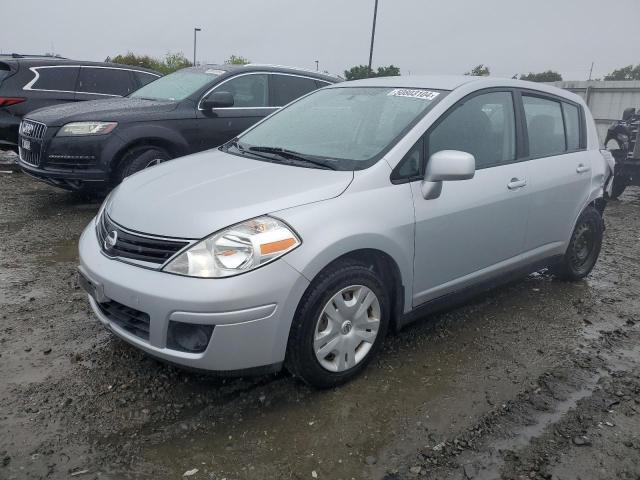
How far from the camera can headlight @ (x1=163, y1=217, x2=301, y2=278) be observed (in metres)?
2.43

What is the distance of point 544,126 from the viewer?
4062 millimetres

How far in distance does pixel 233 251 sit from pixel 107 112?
416cm

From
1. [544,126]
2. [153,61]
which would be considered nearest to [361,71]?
[153,61]

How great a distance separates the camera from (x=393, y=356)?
3.29 metres

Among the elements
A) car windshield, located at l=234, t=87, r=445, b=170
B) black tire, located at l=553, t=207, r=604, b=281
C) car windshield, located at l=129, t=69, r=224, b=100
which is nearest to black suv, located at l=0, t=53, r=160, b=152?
car windshield, located at l=129, t=69, r=224, b=100

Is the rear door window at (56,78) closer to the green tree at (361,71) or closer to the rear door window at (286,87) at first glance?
the rear door window at (286,87)

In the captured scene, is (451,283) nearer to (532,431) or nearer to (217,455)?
(532,431)

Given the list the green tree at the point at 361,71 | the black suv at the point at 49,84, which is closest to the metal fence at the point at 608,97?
the black suv at the point at 49,84

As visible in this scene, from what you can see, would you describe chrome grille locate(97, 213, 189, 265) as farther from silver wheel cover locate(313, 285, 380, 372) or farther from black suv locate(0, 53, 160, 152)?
black suv locate(0, 53, 160, 152)

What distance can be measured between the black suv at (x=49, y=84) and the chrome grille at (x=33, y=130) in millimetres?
1915

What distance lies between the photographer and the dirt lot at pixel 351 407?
2338 mm

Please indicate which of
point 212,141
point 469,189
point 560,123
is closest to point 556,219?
point 560,123

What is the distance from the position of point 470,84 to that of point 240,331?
2241 mm

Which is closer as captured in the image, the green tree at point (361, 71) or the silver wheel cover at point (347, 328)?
the silver wheel cover at point (347, 328)
